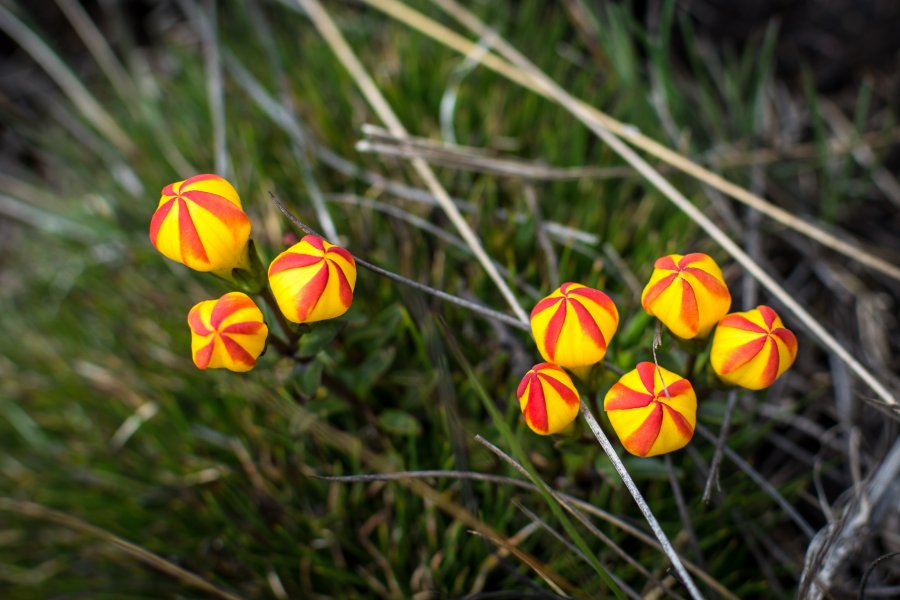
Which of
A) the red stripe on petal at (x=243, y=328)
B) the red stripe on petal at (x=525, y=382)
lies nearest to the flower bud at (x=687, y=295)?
the red stripe on petal at (x=525, y=382)

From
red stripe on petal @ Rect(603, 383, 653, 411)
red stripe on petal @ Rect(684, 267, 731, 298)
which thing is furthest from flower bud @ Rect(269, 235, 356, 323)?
red stripe on petal @ Rect(684, 267, 731, 298)

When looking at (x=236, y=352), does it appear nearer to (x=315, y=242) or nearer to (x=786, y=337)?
(x=315, y=242)

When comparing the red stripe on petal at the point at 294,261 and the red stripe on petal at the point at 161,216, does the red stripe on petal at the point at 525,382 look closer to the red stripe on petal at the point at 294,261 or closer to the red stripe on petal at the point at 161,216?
the red stripe on petal at the point at 294,261

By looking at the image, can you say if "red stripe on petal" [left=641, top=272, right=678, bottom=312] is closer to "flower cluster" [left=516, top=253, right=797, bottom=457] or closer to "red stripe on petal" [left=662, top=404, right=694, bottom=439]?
"flower cluster" [left=516, top=253, right=797, bottom=457]

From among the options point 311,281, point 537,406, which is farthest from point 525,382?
point 311,281

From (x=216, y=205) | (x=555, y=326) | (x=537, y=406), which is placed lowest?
(x=537, y=406)
